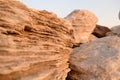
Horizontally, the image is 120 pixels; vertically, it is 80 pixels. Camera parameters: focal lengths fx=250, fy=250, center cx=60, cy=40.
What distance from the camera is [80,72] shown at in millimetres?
14695

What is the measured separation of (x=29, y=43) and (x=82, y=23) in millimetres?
14665

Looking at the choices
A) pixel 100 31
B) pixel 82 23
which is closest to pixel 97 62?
pixel 82 23

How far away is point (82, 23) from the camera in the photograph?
23484 millimetres

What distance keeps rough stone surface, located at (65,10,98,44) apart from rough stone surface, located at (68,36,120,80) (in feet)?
20.3

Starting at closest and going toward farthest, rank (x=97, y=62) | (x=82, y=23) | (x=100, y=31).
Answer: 1. (x=97, y=62)
2. (x=82, y=23)
3. (x=100, y=31)

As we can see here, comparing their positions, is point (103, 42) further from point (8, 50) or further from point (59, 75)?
point (8, 50)

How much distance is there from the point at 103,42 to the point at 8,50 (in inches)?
383

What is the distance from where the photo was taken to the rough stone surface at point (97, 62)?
1408 centimetres

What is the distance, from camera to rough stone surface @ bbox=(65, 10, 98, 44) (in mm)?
22625

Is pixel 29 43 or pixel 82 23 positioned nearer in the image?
pixel 29 43

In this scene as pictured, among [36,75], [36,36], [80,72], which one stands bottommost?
[80,72]

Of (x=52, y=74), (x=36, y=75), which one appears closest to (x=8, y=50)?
(x=36, y=75)

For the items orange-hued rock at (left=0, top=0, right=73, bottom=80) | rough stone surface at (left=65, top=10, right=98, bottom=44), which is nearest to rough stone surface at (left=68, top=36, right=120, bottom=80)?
orange-hued rock at (left=0, top=0, right=73, bottom=80)

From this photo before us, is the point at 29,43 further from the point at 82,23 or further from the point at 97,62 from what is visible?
the point at 82,23
